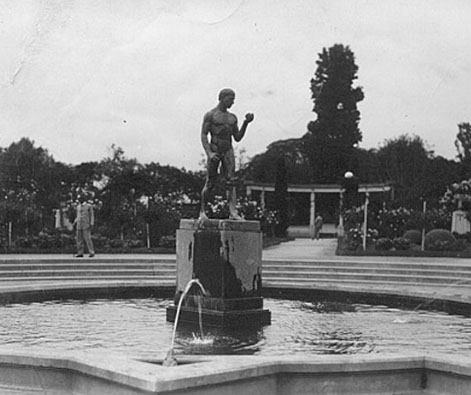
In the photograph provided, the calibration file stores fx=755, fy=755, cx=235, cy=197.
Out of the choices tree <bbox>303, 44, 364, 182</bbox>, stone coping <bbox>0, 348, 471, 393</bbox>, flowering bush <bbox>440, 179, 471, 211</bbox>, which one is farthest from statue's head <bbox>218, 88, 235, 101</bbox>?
tree <bbox>303, 44, 364, 182</bbox>

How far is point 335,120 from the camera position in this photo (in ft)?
201

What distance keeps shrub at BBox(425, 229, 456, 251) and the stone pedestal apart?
18.0 meters

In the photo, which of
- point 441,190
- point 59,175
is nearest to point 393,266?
point 441,190

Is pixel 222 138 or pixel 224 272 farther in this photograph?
pixel 222 138

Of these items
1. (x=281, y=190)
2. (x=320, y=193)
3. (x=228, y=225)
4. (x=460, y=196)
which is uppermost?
(x=320, y=193)

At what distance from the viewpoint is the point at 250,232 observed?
30.6 feet

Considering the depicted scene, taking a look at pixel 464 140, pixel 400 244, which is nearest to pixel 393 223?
pixel 400 244

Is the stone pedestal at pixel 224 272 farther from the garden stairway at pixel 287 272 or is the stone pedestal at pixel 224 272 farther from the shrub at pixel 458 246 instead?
the shrub at pixel 458 246

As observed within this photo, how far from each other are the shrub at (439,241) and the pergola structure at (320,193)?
2073 centimetres

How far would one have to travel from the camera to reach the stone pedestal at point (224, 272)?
358 inches

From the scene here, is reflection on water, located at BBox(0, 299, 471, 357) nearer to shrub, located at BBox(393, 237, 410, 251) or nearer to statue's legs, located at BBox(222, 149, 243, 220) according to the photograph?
statue's legs, located at BBox(222, 149, 243, 220)

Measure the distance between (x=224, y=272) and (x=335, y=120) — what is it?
175 feet

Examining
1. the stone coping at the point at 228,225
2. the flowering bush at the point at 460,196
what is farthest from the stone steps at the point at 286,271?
the flowering bush at the point at 460,196

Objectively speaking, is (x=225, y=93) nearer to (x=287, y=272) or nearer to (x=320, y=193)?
(x=287, y=272)
